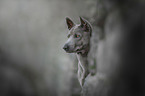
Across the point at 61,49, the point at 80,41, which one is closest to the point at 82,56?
the point at 80,41

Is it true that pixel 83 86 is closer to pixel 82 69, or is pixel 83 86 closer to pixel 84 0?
pixel 82 69

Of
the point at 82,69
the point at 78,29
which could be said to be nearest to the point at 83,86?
the point at 82,69

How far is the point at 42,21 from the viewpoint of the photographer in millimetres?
725

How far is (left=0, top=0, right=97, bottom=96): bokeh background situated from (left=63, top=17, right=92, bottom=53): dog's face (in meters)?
0.23

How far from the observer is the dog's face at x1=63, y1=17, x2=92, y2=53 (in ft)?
1.38

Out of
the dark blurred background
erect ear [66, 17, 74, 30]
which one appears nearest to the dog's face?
erect ear [66, 17, 74, 30]

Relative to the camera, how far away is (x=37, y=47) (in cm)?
74

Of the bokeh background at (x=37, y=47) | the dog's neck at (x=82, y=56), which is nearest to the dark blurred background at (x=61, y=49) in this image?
the bokeh background at (x=37, y=47)

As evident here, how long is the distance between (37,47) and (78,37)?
352 mm

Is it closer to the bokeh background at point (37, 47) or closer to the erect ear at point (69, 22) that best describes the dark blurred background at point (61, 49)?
the bokeh background at point (37, 47)

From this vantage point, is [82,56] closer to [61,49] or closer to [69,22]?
[69,22]

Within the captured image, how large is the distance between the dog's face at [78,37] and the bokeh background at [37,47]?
0.75 feet

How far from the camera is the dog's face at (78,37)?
0.42 meters

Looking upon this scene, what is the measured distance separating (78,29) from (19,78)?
1.44 feet
